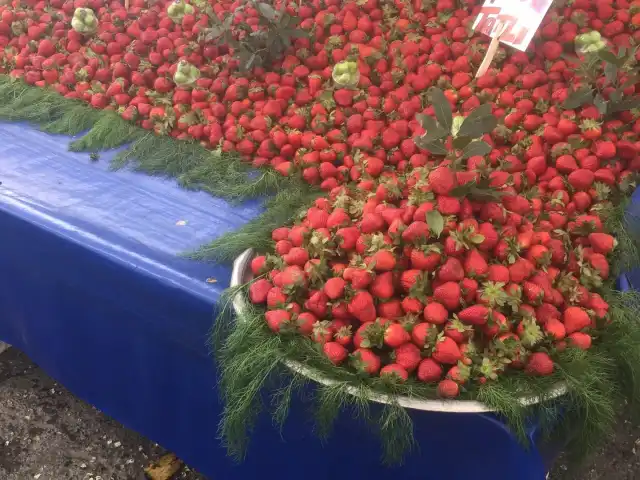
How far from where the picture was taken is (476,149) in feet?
3.82

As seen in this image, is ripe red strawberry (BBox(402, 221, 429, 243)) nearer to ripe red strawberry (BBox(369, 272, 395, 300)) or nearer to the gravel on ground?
ripe red strawberry (BBox(369, 272, 395, 300))

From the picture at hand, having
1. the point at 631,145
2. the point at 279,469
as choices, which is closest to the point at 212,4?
the point at 631,145

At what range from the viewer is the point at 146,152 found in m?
1.91

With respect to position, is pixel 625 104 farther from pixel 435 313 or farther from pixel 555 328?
pixel 435 313

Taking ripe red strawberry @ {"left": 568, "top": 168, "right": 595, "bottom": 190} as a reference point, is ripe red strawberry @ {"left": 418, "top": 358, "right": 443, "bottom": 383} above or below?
below

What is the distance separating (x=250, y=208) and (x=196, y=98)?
1.91 feet

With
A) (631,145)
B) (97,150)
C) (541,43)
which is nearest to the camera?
(631,145)

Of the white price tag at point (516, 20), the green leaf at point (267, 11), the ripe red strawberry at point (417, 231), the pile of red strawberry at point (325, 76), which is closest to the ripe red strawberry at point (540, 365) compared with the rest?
the ripe red strawberry at point (417, 231)

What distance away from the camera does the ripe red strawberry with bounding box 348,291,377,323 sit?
111 cm

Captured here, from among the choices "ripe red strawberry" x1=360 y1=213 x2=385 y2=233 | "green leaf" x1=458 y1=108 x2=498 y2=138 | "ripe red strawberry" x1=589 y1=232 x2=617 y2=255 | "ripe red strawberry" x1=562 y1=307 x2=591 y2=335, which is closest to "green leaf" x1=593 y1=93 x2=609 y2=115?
"ripe red strawberry" x1=589 y1=232 x2=617 y2=255

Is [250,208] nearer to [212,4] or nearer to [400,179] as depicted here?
[400,179]

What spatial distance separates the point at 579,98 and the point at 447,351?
0.97 m

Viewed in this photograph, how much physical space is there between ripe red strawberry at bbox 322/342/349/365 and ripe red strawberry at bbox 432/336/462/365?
181mm

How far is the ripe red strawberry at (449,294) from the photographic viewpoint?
1088 millimetres
